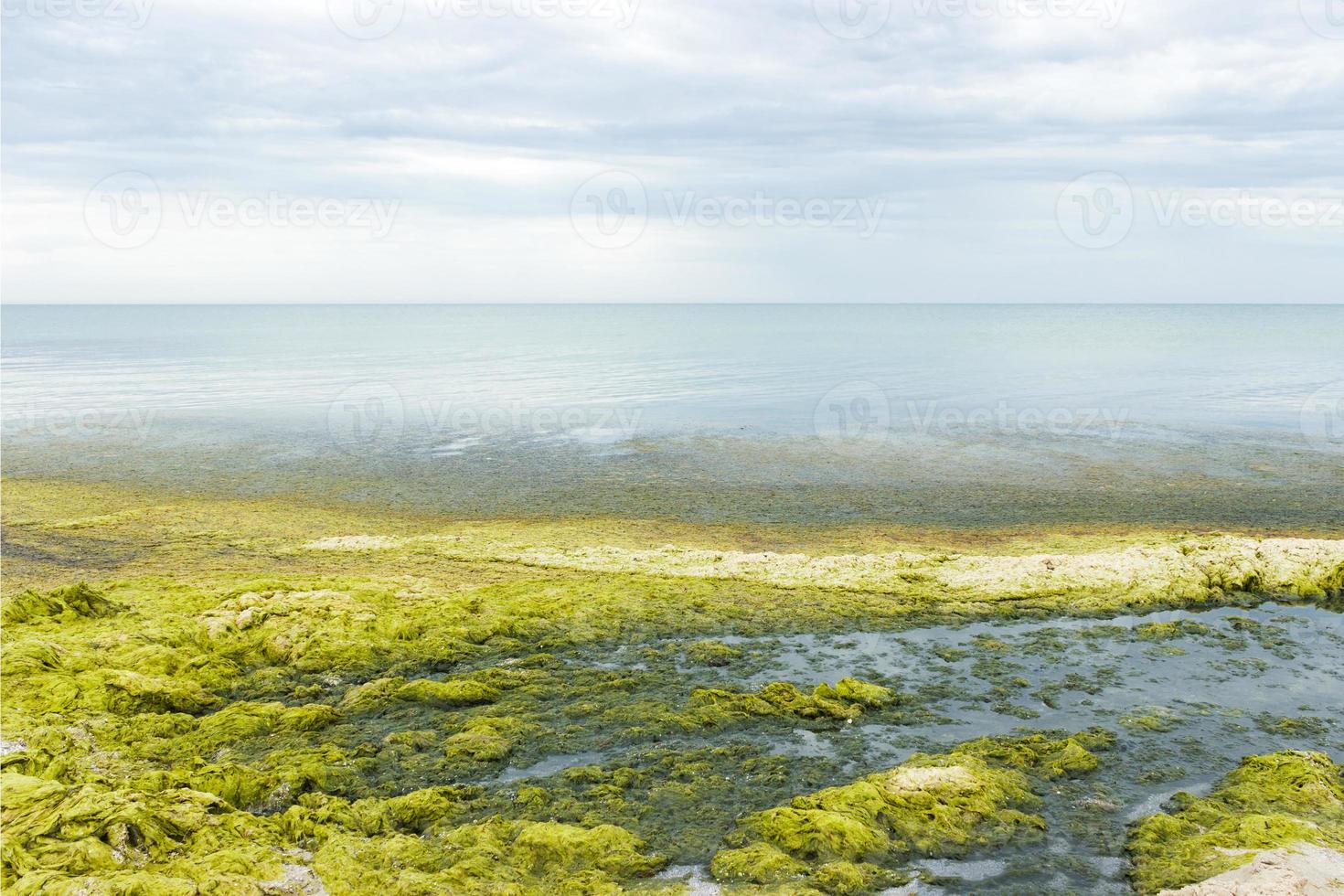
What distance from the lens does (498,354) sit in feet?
248

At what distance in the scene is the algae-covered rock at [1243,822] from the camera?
275 inches

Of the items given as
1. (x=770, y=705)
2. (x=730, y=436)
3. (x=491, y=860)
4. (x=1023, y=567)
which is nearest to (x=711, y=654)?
(x=770, y=705)

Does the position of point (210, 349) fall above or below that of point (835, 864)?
above

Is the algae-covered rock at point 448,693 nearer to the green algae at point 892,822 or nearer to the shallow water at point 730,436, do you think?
the green algae at point 892,822

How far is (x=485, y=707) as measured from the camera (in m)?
10.0

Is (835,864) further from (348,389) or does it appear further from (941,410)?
(348,389)

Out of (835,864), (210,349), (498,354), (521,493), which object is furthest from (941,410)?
(210,349)

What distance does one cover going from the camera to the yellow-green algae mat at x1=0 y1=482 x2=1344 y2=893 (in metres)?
6.96

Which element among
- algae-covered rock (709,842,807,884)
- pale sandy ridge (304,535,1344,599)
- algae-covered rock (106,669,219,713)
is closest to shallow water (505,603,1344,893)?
algae-covered rock (709,842,807,884)

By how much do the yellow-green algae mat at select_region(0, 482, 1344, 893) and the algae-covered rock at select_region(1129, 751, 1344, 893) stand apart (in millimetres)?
91

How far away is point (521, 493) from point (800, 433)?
41.3 feet

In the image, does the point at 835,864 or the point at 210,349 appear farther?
the point at 210,349

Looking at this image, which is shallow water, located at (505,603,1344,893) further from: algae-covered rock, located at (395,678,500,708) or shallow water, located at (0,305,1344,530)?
shallow water, located at (0,305,1344,530)

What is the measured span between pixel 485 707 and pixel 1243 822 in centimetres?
703
